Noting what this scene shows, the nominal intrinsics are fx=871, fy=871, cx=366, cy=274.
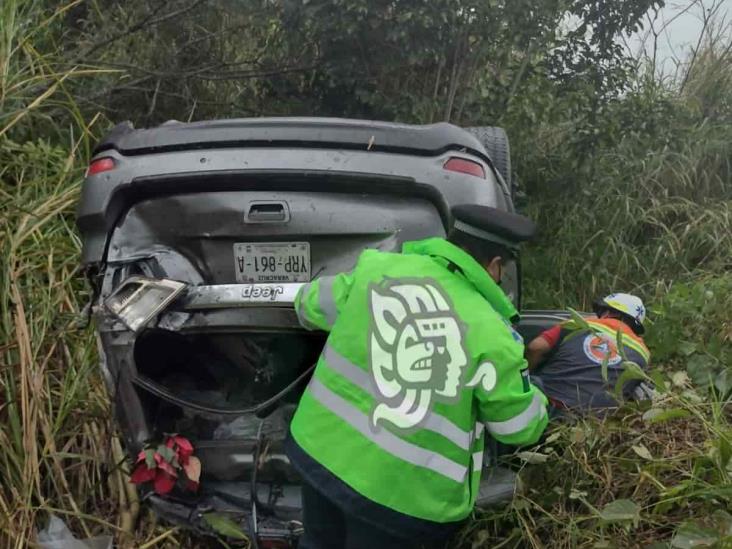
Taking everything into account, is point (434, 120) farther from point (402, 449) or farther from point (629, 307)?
point (402, 449)

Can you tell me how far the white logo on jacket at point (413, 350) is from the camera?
7.76ft

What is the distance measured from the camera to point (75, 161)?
462cm

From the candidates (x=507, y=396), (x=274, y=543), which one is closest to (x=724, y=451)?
(x=507, y=396)

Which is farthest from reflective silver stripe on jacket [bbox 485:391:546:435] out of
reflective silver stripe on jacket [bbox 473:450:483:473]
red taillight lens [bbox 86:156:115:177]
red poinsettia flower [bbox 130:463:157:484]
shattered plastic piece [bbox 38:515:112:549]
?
red taillight lens [bbox 86:156:115:177]

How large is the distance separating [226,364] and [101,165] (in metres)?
0.87

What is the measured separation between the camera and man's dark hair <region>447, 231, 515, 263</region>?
8.50ft

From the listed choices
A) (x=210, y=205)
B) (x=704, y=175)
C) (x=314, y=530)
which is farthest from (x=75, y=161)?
(x=704, y=175)

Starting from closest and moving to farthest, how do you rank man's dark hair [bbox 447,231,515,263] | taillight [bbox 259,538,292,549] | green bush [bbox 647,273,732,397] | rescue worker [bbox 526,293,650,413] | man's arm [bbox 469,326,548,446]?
man's arm [bbox 469,326,548,446] < man's dark hair [bbox 447,231,515,263] < taillight [bbox 259,538,292,549] < rescue worker [bbox 526,293,650,413] < green bush [bbox 647,273,732,397]

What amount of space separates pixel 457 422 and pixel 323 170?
1040 mm

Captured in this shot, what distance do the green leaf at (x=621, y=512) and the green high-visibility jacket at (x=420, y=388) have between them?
12.1 inches

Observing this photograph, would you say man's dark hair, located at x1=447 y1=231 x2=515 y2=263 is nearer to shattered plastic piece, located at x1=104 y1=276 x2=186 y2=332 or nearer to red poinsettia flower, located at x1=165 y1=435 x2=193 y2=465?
shattered plastic piece, located at x1=104 y1=276 x2=186 y2=332

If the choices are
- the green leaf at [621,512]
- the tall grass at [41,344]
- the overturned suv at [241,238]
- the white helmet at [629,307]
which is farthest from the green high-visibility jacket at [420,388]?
the white helmet at [629,307]

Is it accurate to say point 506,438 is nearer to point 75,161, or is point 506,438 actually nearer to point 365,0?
point 75,161

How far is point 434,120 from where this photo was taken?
5707mm
